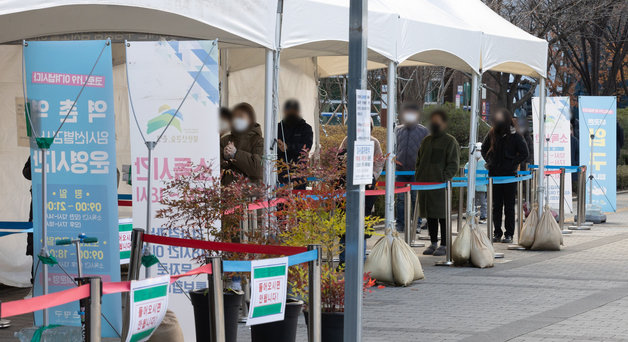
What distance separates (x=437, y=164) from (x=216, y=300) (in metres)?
8.15

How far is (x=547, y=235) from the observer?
577 inches

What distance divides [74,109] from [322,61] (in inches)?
347

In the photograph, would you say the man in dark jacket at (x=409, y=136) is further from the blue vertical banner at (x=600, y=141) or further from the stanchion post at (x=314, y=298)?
the stanchion post at (x=314, y=298)

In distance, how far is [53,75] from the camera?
293 inches

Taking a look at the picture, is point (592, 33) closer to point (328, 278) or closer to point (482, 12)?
point (482, 12)

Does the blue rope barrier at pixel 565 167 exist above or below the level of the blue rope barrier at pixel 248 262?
above

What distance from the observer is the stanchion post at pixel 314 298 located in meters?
6.33

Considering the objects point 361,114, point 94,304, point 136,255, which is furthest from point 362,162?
point 94,304

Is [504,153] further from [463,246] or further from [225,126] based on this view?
[225,126]

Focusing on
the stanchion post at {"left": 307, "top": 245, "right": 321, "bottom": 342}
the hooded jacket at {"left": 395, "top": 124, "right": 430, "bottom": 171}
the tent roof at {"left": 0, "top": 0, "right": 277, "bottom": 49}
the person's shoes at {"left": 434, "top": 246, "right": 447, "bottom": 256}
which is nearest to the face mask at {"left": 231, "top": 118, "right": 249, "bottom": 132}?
the tent roof at {"left": 0, "top": 0, "right": 277, "bottom": 49}

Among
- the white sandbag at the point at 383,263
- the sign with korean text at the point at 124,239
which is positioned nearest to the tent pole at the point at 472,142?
the white sandbag at the point at 383,263

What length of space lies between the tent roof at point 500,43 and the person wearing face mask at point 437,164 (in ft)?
3.61

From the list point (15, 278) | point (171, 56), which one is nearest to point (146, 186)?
point (171, 56)

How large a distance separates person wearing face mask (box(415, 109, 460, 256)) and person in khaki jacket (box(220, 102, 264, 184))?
3601mm
